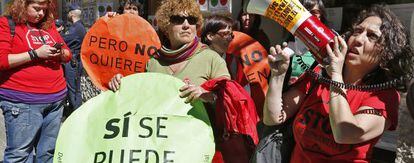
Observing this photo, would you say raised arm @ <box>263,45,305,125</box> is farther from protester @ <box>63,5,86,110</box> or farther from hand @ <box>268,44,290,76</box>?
protester @ <box>63,5,86,110</box>

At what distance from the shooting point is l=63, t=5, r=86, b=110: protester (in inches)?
247

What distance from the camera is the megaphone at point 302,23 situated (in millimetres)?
2018

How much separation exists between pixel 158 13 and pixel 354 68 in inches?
49.0

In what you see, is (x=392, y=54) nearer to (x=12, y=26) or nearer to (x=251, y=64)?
(x=251, y=64)

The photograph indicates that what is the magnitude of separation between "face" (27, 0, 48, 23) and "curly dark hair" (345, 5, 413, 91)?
2.40m

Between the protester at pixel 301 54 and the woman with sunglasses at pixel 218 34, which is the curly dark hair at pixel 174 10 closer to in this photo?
the protester at pixel 301 54

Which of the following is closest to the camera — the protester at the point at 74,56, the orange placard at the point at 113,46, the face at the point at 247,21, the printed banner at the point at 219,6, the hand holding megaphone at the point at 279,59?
the hand holding megaphone at the point at 279,59

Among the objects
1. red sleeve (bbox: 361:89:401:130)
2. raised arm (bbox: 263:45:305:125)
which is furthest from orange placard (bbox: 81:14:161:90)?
red sleeve (bbox: 361:89:401:130)

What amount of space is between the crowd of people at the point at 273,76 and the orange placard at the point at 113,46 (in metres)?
0.20

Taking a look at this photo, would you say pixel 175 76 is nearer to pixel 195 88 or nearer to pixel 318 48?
pixel 195 88

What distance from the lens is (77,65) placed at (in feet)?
21.8

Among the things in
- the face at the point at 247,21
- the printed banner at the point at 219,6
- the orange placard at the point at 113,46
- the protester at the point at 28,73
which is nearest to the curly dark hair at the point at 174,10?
the orange placard at the point at 113,46

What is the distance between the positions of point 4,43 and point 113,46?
77cm

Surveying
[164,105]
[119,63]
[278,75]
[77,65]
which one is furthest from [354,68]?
[77,65]
